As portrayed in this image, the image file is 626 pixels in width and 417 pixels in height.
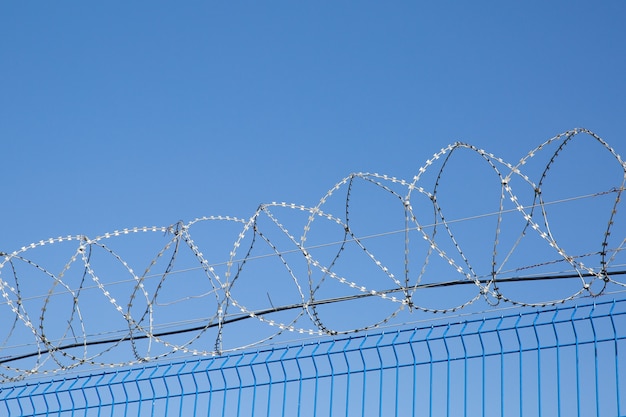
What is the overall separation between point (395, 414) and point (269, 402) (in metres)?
1.36

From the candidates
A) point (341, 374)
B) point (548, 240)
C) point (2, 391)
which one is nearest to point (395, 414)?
point (341, 374)

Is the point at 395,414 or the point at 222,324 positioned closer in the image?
the point at 395,414

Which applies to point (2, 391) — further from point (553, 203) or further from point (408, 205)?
point (553, 203)

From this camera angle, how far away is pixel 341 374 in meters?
11.4

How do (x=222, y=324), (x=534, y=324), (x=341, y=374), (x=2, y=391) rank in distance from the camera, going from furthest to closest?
(x=2, y=391), (x=222, y=324), (x=341, y=374), (x=534, y=324)

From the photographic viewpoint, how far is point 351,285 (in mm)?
11680

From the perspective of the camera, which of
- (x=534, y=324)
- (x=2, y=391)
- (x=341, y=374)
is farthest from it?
(x=2, y=391)

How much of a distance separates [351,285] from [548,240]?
1901mm

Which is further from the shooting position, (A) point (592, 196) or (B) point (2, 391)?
(B) point (2, 391)

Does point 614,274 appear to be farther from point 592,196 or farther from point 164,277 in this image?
point 164,277

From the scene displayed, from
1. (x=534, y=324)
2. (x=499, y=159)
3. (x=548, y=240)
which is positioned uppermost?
(x=499, y=159)

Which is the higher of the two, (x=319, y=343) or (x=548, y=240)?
(x=548, y=240)

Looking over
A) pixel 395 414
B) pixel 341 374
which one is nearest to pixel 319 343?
pixel 341 374

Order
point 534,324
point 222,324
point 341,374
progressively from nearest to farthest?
point 534,324
point 341,374
point 222,324
